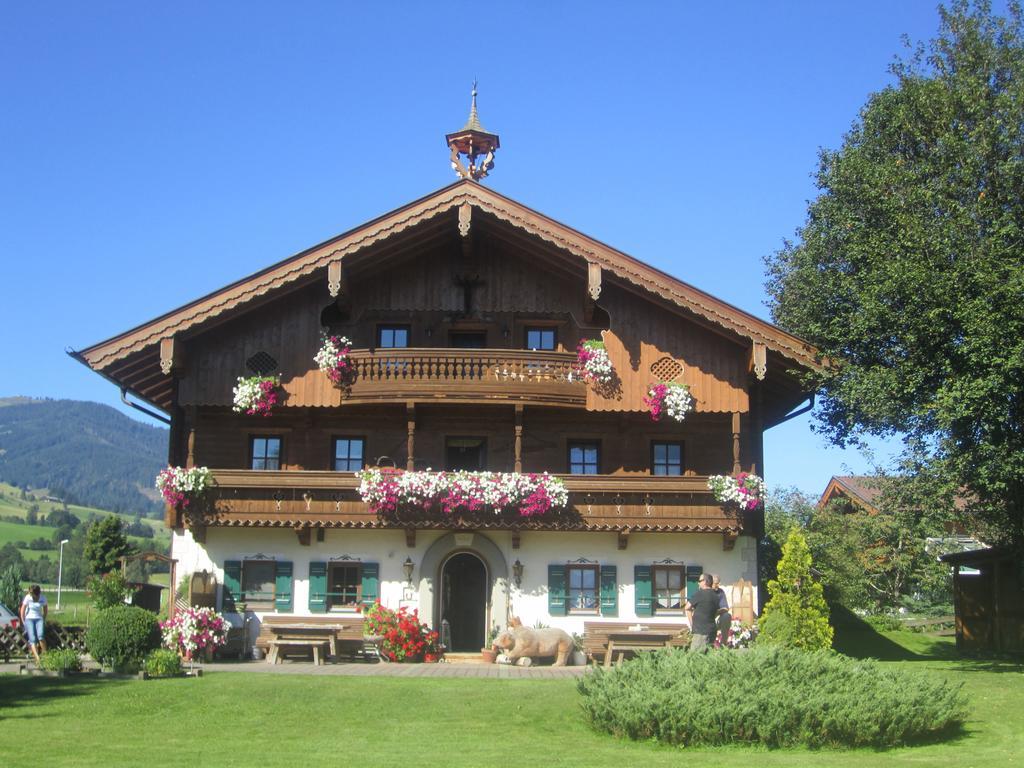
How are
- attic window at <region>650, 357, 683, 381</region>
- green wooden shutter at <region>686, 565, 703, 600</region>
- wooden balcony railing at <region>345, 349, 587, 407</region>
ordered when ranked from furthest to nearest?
attic window at <region>650, 357, 683, 381</region> → green wooden shutter at <region>686, 565, 703, 600</region> → wooden balcony railing at <region>345, 349, 587, 407</region>

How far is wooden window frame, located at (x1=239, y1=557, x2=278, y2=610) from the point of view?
26766 millimetres

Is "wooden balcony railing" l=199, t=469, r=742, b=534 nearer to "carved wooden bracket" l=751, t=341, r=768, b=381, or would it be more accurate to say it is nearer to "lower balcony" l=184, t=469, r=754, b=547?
"lower balcony" l=184, t=469, r=754, b=547

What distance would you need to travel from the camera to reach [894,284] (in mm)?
23844

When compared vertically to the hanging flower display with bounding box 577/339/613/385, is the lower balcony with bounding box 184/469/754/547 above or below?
below

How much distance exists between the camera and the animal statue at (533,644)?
81.3 feet

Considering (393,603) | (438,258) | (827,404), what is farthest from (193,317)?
(827,404)

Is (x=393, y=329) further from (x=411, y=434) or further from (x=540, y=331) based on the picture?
(x=540, y=331)

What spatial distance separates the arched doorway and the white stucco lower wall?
17.7 inches

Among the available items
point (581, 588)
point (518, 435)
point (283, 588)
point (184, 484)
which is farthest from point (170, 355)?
point (581, 588)

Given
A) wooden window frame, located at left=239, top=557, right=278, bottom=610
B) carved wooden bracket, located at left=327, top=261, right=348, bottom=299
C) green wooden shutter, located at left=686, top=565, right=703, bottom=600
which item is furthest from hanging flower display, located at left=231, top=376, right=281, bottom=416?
green wooden shutter, located at left=686, top=565, right=703, bottom=600

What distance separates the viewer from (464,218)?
87.5 feet

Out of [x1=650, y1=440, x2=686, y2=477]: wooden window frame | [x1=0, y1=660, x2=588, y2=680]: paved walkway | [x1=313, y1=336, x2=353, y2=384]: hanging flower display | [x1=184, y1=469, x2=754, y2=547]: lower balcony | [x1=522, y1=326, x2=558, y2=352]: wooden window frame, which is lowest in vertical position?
[x1=0, y1=660, x2=588, y2=680]: paved walkway

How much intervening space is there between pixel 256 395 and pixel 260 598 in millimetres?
4448

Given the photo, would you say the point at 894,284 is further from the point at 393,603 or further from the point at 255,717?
the point at 255,717
